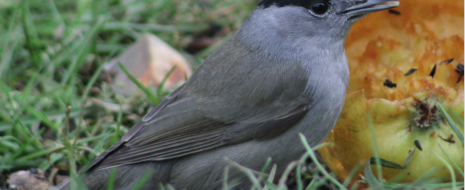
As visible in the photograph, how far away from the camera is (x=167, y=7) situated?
612 centimetres

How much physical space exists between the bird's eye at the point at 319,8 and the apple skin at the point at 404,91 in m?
0.30

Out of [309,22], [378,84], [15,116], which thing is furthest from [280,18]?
[15,116]

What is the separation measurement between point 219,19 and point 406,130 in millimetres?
3292

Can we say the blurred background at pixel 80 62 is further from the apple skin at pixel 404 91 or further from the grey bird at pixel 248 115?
the apple skin at pixel 404 91

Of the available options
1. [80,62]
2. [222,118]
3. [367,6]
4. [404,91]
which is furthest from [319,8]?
[80,62]

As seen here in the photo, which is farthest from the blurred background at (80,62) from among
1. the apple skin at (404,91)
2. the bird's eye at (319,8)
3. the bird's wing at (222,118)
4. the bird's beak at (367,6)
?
the bird's beak at (367,6)

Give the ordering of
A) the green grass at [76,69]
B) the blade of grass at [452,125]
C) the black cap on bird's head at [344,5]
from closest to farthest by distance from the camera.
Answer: the blade of grass at [452,125] < the black cap on bird's head at [344,5] < the green grass at [76,69]

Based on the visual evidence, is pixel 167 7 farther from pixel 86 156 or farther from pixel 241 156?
pixel 241 156

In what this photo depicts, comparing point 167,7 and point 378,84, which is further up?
point 167,7

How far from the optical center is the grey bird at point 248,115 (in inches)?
130

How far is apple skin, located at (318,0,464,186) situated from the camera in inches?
125

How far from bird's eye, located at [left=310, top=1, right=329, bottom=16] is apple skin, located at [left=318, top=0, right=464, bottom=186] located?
11.8 inches

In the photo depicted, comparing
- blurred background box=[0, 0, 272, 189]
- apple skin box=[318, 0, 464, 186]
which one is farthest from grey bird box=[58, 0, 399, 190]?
blurred background box=[0, 0, 272, 189]

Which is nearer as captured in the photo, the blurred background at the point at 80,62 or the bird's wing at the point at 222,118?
the bird's wing at the point at 222,118
